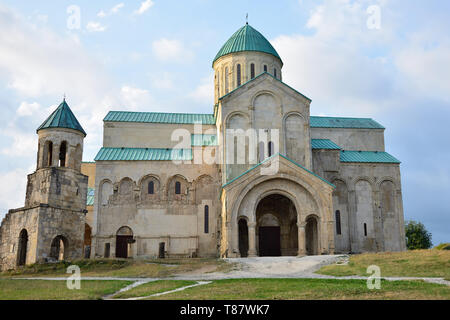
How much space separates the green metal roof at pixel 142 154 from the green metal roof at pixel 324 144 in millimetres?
9745

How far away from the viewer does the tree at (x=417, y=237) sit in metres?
54.1

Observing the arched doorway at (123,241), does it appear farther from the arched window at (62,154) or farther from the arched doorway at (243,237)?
the arched doorway at (243,237)

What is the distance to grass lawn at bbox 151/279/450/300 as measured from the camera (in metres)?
13.5

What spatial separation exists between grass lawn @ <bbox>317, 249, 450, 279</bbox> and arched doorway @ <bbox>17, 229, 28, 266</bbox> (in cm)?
1763

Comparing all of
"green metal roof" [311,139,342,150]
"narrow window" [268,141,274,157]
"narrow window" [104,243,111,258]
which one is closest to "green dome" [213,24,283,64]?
"green metal roof" [311,139,342,150]

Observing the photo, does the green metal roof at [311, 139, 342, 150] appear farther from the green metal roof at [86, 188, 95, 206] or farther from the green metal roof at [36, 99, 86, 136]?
the green metal roof at [86, 188, 95, 206]

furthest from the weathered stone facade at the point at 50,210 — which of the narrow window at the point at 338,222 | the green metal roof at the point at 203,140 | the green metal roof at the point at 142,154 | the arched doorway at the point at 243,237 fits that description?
the narrow window at the point at 338,222

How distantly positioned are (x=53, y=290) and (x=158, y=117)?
24.2 metres

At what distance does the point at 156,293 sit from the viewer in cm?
1561

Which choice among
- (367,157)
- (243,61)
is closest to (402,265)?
(367,157)

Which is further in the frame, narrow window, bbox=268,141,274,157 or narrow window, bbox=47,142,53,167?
narrow window, bbox=268,141,274,157

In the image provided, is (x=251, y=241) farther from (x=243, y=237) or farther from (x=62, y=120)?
(x=62, y=120)

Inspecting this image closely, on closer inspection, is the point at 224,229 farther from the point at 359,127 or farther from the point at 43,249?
the point at 359,127
